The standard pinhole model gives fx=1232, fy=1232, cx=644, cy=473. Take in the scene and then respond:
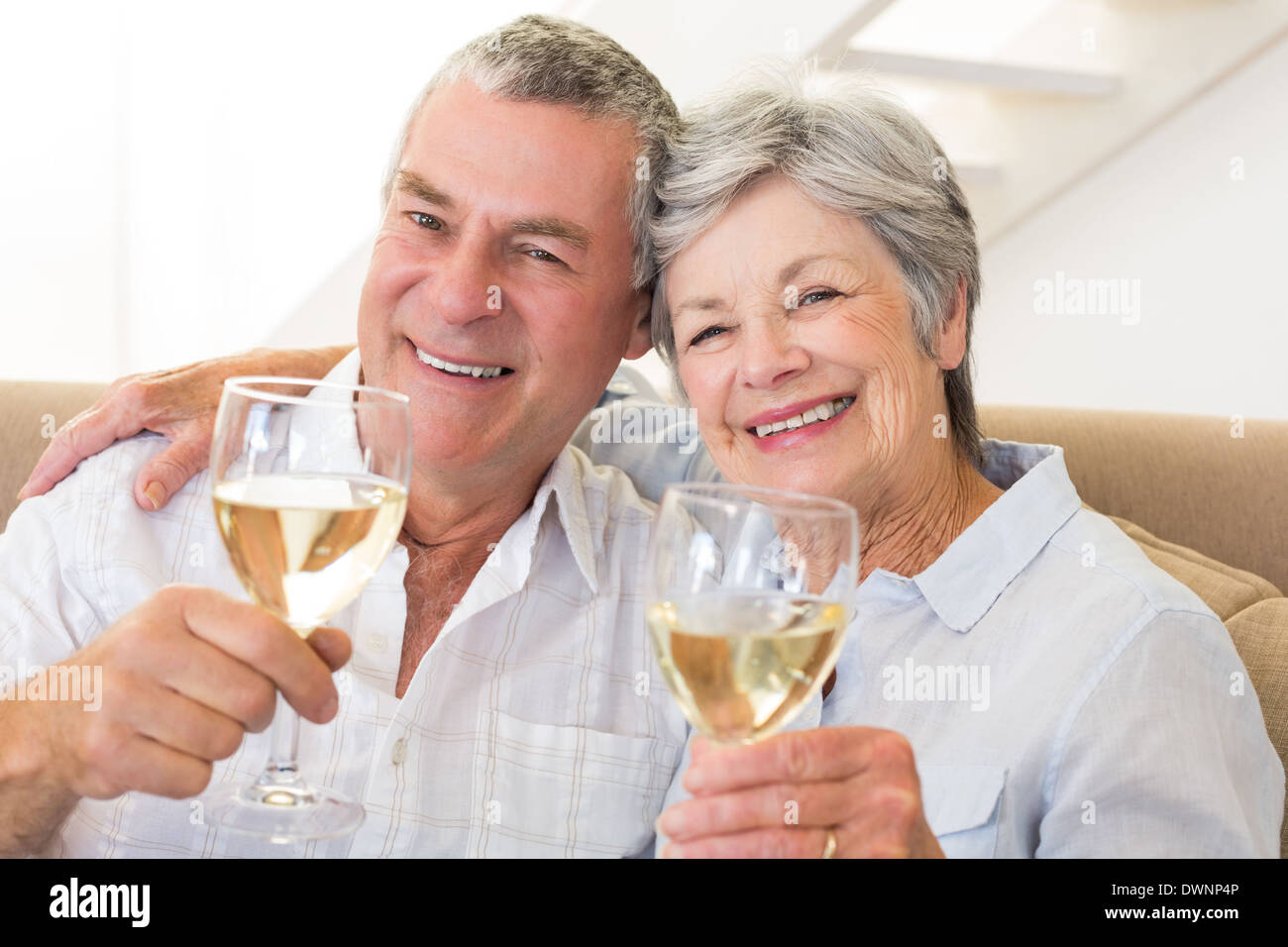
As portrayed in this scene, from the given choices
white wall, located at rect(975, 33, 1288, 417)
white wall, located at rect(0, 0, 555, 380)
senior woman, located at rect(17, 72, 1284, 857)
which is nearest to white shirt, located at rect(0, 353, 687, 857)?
senior woman, located at rect(17, 72, 1284, 857)

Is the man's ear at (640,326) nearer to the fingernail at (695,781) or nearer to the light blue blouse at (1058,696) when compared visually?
the light blue blouse at (1058,696)

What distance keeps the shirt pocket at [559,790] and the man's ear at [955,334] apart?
0.56 m

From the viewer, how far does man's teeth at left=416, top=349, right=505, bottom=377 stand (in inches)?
55.7

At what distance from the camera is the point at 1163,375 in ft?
12.2

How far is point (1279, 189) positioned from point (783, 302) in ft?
9.25

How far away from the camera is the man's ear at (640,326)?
1559 mm

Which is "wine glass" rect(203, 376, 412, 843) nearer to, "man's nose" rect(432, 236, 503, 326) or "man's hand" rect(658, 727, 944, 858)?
"man's hand" rect(658, 727, 944, 858)

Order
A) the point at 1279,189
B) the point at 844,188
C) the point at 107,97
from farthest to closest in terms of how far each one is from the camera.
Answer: the point at 107,97
the point at 1279,189
the point at 844,188

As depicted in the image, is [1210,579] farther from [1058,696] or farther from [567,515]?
[567,515]

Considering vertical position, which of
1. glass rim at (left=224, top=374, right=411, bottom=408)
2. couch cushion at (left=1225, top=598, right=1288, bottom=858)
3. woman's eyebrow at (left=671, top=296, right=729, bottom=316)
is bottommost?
couch cushion at (left=1225, top=598, right=1288, bottom=858)

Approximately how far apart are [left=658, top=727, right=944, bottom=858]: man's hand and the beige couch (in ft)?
3.43

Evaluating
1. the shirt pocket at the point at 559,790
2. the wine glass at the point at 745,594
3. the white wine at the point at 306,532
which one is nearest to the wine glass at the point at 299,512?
the white wine at the point at 306,532

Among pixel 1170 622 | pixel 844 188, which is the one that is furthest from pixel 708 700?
pixel 844 188
